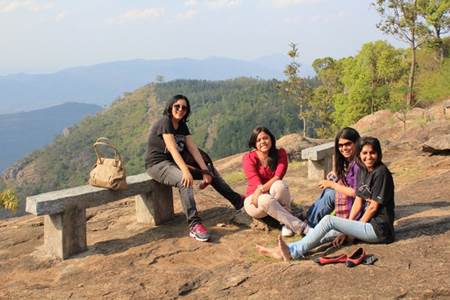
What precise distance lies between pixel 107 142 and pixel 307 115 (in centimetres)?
3417

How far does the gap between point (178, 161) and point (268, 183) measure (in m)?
1.21

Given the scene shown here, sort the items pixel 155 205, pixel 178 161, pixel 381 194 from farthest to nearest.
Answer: pixel 155 205, pixel 178 161, pixel 381 194

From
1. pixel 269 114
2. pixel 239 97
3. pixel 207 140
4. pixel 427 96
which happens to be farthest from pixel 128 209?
pixel 239 97

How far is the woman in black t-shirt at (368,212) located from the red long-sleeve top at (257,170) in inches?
40.6

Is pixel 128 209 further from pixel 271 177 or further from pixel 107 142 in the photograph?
pixel 271 177

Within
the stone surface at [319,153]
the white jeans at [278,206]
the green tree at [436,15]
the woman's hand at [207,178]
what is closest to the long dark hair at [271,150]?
the white jeans at [278,206]

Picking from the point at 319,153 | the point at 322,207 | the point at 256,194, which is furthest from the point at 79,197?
the point at 319,153

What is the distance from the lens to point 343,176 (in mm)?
5422

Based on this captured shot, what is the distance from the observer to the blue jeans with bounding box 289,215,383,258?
486 cm

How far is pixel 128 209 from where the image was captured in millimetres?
7953

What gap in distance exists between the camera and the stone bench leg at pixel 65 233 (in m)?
5.65

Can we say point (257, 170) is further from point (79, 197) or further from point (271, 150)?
point (79, 197)

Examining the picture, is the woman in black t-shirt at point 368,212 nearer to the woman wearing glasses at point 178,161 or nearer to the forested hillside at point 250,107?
the woman wearing glasses at point 178,161

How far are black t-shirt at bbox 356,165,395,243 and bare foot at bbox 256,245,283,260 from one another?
1.00 meters
